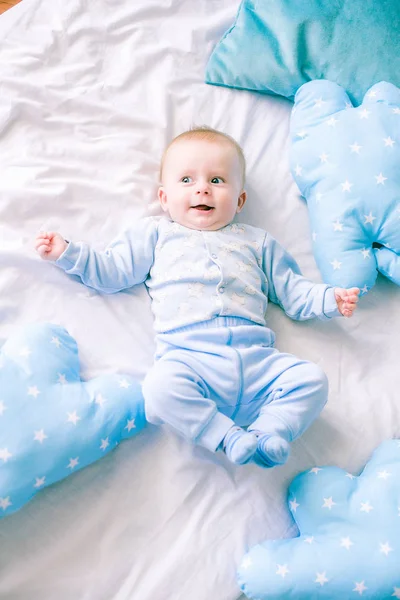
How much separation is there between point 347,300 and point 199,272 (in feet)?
0.96

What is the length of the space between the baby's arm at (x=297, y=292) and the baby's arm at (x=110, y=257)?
0.25 meters

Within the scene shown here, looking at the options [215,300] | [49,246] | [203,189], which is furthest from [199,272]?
[49,246]

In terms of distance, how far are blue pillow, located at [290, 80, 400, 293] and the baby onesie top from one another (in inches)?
3.7

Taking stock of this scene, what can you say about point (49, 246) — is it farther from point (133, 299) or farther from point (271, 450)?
point (271, 450)

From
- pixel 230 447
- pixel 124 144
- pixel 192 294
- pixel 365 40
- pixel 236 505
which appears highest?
pixel 365 40

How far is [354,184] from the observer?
1284 millimetres

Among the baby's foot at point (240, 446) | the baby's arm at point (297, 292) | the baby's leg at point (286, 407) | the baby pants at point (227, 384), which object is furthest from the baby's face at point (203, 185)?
the baby's foot at point (240, 446)

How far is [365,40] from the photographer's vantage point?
1415 millimetres

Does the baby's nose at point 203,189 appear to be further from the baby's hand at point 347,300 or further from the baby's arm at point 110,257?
A: the baby's hand at point 347,300

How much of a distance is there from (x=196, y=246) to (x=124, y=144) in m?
0.33

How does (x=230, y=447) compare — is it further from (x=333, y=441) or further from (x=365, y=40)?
(x=365, y=40)

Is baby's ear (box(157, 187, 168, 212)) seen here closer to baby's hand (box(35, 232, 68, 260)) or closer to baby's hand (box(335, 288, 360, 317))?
baby's hand (box(35, 232, 68, 260))

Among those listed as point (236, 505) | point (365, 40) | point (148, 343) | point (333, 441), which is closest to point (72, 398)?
point (148, 343)

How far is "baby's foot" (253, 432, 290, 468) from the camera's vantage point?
98cm
